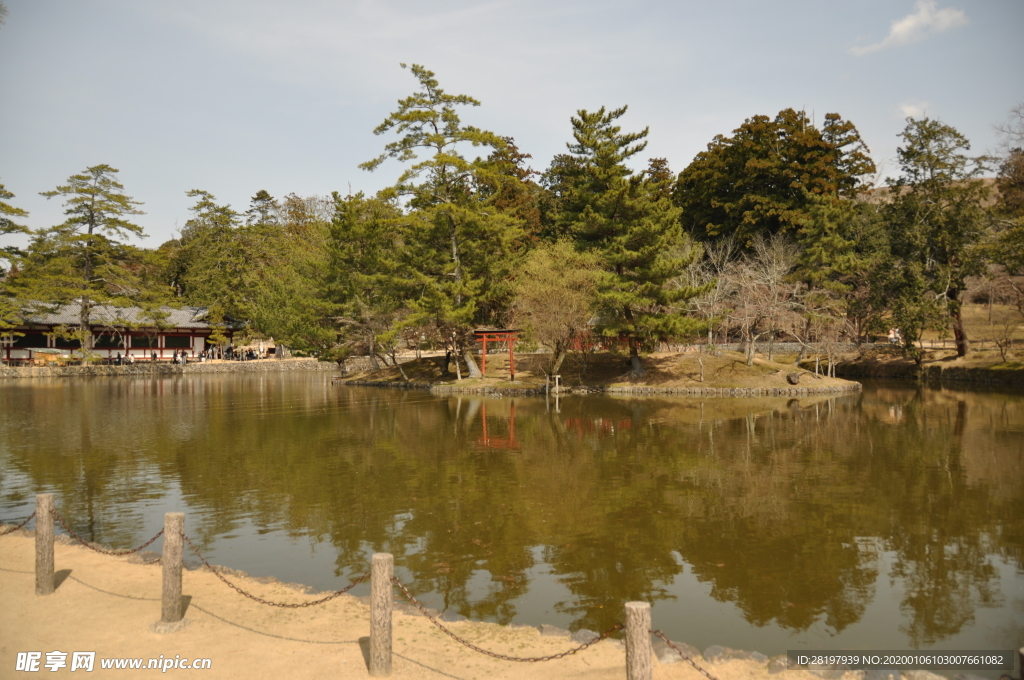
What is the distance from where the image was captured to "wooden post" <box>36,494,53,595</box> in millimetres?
7395

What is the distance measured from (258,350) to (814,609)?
2355 inches

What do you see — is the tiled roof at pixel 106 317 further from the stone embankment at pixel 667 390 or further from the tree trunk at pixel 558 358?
the tree trunk at pixel 558 358

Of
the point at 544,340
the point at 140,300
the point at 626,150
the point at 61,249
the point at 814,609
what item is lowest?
the point at 814,609

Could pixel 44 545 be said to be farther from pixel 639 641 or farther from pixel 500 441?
pixel 500 441

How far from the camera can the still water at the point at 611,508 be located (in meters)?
7.70

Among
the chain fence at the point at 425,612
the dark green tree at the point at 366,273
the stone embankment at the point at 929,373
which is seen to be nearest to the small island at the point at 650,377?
the stone embankment at the point at 929,373

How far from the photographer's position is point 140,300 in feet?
159

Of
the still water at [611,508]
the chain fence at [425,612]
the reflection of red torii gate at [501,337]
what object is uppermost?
the reflection of red torii gate at [501,337]

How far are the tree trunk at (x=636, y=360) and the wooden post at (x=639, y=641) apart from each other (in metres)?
29.7

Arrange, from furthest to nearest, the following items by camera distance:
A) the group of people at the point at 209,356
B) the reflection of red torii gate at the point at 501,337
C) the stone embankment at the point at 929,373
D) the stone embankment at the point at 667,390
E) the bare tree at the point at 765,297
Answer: the group of people at the point at 209,356 → the bare tree at the point at 765,297 → the reflection of red torii gate at the point at 501,337 → the stone embankment at the point at 929,373 → the stone embankment at the point at 667,390

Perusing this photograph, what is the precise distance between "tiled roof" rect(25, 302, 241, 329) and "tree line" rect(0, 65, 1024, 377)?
1.61ft

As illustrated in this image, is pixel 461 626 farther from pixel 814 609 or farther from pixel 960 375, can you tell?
pixel 960 375

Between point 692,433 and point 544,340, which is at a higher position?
point 544,340

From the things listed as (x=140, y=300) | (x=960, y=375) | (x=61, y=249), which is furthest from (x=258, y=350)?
(x=960, y=375)
